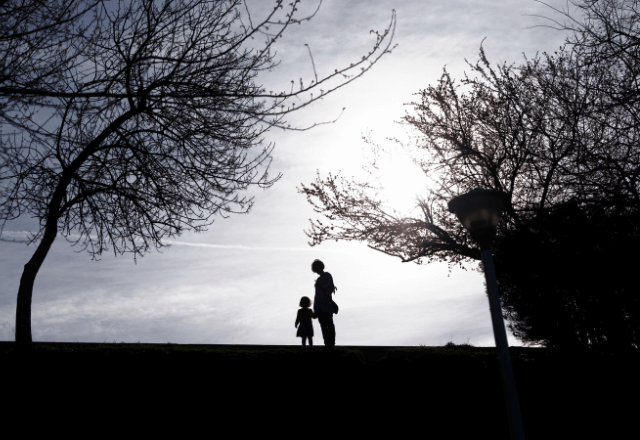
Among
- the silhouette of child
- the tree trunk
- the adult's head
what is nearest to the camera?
the tree trunk

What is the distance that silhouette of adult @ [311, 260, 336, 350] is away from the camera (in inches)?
369

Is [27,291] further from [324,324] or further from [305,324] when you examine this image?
[324,324]

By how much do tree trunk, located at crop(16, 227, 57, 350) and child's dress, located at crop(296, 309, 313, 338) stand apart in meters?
5.29

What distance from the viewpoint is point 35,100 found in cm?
575

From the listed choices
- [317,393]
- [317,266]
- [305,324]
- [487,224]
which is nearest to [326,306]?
[317,266]

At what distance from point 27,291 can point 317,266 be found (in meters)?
5.68

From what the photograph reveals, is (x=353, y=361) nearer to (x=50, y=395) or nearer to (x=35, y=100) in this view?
(x=50, y=395)

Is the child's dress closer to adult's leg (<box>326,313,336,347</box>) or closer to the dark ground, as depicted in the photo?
adult's leg (<box>326,313,336,347</box>)

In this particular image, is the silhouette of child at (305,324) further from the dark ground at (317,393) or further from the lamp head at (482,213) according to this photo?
the lamp head at (482,213)

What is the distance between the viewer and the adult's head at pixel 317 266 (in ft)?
31.8

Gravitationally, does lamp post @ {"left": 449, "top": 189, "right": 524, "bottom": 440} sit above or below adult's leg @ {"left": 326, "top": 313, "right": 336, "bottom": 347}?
above

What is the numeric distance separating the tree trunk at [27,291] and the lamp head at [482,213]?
25.5ft

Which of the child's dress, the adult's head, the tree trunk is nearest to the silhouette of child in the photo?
the child's dress

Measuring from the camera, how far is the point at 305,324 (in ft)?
33.6
